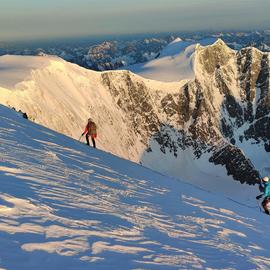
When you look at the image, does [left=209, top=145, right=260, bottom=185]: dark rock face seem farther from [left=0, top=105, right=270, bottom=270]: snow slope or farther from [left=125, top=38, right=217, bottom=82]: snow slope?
[left=0, top=105, right=270, bottom=270]: snow slope

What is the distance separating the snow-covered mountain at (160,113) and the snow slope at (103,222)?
59051mm

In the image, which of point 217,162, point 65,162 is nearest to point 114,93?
point 217,162

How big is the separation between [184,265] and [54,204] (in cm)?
448

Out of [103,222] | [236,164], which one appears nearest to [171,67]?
[236,164]

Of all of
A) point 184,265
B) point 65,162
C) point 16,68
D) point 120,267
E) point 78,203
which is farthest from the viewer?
point 16,68

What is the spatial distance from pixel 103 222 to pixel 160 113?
147428 mm

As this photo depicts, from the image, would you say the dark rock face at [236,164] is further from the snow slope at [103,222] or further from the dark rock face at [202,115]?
the snow slope at [103,222]

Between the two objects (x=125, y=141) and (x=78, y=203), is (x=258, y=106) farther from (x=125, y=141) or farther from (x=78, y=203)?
(x=78, y=203)

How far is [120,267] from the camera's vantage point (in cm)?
1069

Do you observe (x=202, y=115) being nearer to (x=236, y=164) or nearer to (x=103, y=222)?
(x=236, y=164)

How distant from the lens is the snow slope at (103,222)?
10953 millimetres

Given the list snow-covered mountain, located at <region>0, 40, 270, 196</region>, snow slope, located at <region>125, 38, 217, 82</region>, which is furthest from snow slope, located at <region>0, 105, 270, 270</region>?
snow slope, located at <region>125, 38, 217, 82</region>

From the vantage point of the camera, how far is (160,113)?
6339 inches

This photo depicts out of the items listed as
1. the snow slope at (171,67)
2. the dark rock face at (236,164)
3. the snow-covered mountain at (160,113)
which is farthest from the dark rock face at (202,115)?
the snow slope at (171,67)
